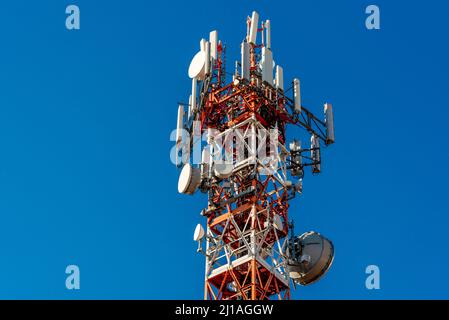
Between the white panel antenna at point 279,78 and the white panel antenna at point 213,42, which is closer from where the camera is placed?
the white panel antenna at point 279,78

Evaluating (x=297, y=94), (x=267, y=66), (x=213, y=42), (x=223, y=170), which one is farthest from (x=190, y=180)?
(x=213, y=42)

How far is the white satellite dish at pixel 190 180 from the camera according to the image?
6744 cm

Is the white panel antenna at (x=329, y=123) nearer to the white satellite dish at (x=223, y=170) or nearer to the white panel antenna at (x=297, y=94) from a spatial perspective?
the white panel antenna at (x=297, y=94)

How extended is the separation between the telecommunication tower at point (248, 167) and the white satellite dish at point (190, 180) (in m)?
0.06

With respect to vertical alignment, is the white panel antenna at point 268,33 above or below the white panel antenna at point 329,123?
above

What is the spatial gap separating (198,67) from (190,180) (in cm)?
864

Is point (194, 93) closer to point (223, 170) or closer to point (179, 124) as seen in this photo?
point (179, 124)

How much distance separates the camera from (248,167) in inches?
2687

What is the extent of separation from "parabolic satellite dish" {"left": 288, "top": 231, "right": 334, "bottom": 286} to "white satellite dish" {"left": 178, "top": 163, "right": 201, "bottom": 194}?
22.9ft

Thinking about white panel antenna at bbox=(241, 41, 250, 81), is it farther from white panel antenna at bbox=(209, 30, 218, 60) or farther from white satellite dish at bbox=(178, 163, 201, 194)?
white satellite dish at bbox=(178, 163, 201, 194)

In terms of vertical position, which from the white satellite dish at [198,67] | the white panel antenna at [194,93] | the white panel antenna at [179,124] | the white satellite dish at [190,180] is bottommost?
the white satellite dish at [190,180]

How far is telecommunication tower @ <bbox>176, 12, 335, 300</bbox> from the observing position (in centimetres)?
6538
